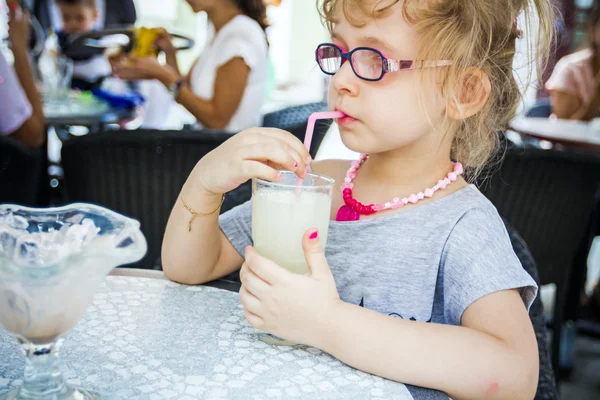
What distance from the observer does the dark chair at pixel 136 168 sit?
2.06 metres

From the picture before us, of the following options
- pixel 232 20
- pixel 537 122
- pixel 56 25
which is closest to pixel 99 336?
pixel 232 20

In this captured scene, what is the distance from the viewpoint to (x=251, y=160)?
1047 millimetres

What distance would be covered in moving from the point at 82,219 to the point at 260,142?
0.32m

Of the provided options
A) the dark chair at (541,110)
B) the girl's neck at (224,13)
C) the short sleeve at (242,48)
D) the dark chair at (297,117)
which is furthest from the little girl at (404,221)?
the dark chair at (541,110)

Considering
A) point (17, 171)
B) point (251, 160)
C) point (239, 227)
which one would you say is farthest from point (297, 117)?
point (251, 160)

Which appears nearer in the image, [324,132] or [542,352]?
[542,352]

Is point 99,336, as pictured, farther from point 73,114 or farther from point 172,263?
point 73,114

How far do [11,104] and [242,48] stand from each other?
3.35ft

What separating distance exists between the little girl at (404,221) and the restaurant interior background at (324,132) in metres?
0.18

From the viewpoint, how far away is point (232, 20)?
3084 mm

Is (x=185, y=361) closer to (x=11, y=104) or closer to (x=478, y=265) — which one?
(x=478, y=265)

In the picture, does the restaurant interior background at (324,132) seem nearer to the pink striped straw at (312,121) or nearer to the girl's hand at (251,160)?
the pink striped straw at (312,121)

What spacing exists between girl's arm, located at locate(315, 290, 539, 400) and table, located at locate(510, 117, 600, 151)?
7.88 feet

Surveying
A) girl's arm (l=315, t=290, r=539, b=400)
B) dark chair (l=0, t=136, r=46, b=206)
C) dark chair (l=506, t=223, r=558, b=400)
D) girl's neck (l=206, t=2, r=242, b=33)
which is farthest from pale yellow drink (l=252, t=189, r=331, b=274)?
girl's neck (l=206, t=2, r=242, b=33)
